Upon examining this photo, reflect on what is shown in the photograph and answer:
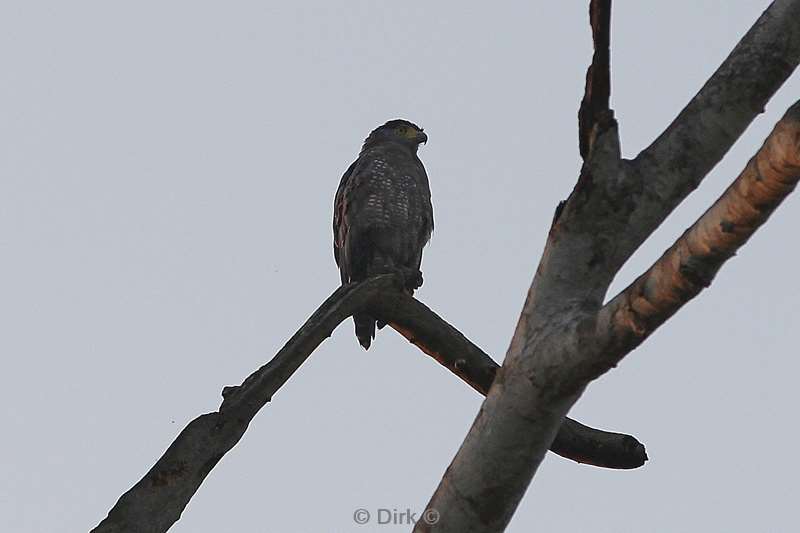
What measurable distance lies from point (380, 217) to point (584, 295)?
22.1 ft

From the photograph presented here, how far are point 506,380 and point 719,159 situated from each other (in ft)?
3.44

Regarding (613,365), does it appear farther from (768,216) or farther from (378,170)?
(378,170)

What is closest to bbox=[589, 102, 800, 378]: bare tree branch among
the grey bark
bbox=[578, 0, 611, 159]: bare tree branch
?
the grey bark

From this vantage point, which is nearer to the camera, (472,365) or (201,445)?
(201,445)

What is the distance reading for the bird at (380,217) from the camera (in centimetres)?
1005

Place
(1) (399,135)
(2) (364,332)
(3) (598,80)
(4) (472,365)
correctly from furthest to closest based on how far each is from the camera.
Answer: (1) (399,135) → (2) (364,332) → (4) (472,365) → (3) (598,80)

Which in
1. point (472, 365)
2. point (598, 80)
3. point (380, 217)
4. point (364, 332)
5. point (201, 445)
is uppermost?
point (380, 217)

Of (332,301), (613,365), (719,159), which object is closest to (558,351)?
(613,365)

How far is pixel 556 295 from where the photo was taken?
3318mm

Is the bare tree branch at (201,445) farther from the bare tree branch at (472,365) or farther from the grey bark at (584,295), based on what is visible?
the grey bark at (584,295)

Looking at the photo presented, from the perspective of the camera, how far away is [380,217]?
998 centimetres

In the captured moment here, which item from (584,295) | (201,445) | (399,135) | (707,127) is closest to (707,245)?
(584,295)

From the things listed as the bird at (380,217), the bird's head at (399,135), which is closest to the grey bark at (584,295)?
the bird at (380,217)

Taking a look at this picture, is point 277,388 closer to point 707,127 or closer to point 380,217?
point 707,127
